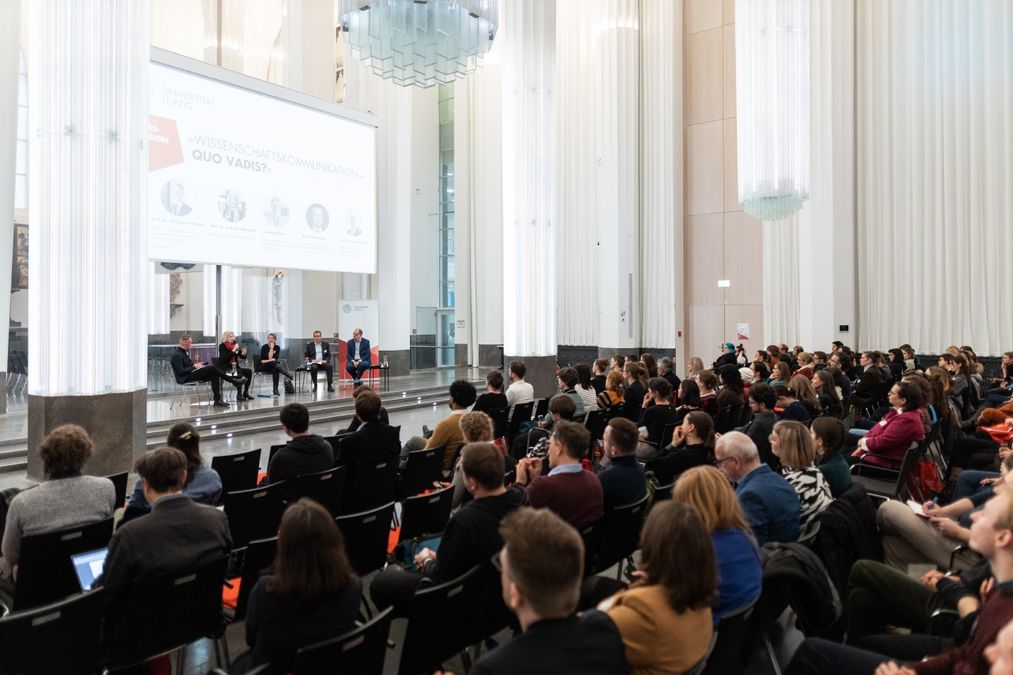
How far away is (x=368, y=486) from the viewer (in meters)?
5.23

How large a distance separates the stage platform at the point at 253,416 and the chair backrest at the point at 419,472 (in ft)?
12.9

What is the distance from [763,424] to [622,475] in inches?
77.5

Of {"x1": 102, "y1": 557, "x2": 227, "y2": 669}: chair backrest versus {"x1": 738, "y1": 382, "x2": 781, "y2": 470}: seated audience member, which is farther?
{"x1": 738, "y1": 382, "x2": 781, "y2": 470}: seated audience member

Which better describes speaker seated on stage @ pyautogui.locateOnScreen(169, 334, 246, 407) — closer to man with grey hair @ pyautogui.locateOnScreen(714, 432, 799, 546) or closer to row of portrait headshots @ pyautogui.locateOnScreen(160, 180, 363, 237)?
row of portrait headshots @ pyautogui.locateOnScreen(160, 180, 363, 237)

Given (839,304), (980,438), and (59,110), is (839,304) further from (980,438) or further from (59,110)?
(59,110)

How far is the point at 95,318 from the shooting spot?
722cm

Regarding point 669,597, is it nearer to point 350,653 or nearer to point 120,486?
point 350,653

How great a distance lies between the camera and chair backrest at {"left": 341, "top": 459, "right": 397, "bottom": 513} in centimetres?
520

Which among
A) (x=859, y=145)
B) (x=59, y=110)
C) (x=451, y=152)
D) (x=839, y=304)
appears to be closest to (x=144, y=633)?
(x=59, y=110)

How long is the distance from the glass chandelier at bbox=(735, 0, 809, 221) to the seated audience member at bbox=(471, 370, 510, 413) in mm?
5163

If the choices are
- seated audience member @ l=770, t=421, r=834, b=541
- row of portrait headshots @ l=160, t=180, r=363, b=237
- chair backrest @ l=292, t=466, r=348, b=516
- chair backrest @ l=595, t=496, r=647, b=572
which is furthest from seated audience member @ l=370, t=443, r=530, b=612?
row of portrait headshots @ l=160, t=180, r=363, b=237

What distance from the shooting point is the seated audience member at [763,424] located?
18.5 ft

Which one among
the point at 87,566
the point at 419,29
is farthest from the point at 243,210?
the point at 87,566

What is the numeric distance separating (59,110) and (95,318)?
1971 mm
